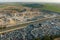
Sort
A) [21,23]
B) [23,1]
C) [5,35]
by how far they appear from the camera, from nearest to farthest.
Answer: [5,35]
[21,23]
[23,1]

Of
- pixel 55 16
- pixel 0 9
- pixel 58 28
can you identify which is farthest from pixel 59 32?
pixel 0 9

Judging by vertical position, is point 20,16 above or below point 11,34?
above

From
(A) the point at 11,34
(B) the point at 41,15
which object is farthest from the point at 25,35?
(B) the point at 41,15

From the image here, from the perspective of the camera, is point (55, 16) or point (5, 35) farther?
point (55, 16)

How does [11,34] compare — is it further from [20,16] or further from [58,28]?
[58,28]

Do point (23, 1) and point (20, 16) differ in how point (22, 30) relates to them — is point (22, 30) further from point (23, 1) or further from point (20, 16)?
point (23, 1)

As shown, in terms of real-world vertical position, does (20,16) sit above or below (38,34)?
above

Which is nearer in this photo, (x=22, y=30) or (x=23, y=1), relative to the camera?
(x=22, y=30)

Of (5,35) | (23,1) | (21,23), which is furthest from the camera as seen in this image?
(23,1)

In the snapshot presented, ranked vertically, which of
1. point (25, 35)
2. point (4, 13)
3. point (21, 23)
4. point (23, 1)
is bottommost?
point (25, 35)
